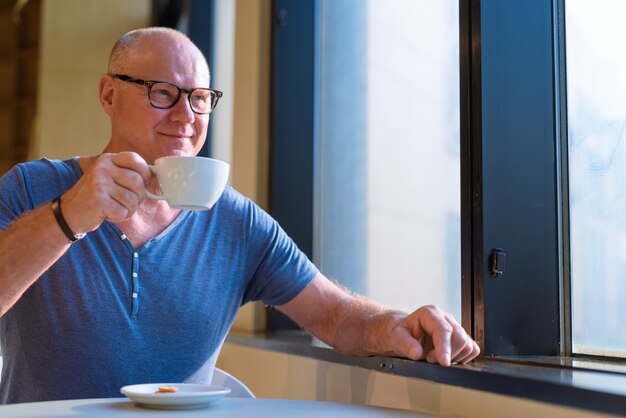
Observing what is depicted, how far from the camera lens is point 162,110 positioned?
1796 millimetres

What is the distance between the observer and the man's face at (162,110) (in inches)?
70.9

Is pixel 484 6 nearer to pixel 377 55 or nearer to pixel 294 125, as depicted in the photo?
pixel 377 55

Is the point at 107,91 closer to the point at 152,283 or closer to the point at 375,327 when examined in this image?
the point at 152,283

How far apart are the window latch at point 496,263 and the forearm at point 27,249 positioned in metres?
0.86

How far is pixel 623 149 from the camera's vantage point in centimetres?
157

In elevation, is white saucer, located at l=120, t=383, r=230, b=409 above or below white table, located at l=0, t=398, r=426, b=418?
above

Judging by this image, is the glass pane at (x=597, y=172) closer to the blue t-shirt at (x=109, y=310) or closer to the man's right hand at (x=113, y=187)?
the blue t-shirt at (x=109, y=310)

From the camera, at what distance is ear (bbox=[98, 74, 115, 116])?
1.90 meters

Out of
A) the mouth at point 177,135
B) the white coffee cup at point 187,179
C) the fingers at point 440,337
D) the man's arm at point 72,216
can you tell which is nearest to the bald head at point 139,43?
the mouth at point 177,135

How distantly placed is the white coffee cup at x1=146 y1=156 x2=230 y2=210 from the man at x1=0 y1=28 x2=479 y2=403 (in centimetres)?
27

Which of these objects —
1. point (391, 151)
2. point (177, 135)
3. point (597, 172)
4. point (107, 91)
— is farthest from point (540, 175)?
point (107, 91)

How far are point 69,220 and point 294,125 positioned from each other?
1.46 meters

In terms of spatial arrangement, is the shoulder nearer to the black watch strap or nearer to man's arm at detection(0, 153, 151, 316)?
man's arm at detection(0, 153, 151, 316)

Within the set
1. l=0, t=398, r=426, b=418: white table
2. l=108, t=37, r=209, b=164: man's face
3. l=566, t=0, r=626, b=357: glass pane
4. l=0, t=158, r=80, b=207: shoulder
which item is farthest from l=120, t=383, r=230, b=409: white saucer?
l=566, t=0, r=626, b=357: glass pane
